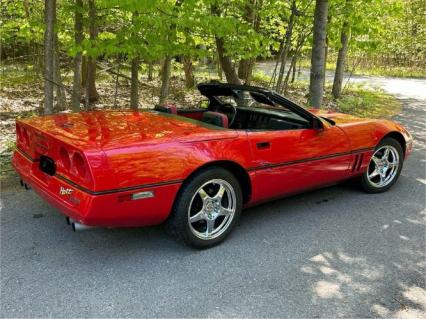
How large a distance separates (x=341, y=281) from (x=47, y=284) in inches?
82.3

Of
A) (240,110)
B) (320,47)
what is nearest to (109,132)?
(240,110)

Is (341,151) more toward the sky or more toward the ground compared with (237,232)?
more toward the sky

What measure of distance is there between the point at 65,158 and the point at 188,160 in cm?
90

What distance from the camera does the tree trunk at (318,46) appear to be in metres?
7.41

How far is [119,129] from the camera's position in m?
3.26

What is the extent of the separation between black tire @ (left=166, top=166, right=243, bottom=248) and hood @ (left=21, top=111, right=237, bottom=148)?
299mm

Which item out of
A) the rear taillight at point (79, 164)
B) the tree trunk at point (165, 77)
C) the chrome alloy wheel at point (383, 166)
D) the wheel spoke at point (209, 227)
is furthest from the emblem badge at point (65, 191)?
the tree trunk at point (165, 77)

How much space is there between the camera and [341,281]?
9.82 ft

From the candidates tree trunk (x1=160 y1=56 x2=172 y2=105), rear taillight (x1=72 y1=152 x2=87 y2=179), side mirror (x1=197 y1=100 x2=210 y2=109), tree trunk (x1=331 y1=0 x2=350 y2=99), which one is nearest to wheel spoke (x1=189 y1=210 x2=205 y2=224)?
rear taillight (x1=72 y1=152 x2=87 y2=179)

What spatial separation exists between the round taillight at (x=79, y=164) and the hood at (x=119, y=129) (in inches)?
3.3

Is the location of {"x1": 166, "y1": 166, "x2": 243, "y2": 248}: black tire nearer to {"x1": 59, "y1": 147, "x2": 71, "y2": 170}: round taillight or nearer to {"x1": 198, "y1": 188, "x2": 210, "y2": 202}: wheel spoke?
{"x1": 198, "y1": 188, "x2": 210, "y2": 202}: wheel spoke

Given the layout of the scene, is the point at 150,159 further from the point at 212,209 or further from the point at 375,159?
the point at 375,159

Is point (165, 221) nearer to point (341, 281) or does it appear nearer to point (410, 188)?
point (341, 281)

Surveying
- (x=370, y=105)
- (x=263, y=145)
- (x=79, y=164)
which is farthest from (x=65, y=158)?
(x=370, y=105)
